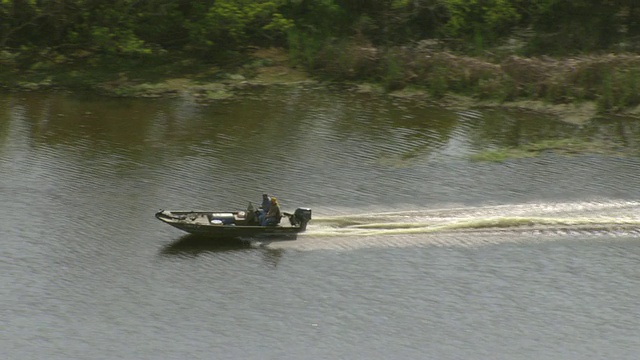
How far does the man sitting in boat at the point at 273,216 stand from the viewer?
34500 mm

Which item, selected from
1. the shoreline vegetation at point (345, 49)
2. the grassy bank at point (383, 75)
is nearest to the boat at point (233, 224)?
the grassy bank at point (383, 75)

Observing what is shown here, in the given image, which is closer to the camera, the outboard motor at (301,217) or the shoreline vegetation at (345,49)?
the outboard motor at (301,217)

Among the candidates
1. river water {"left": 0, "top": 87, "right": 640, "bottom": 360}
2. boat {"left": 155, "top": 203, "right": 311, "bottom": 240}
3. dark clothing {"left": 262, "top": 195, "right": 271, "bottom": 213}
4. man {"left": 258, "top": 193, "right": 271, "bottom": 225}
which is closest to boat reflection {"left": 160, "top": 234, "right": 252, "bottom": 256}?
river water {"left": 0, "top": 87, "right": 640, "bottom": 360}

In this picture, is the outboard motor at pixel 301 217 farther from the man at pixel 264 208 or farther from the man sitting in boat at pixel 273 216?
the man at pixel 264 208

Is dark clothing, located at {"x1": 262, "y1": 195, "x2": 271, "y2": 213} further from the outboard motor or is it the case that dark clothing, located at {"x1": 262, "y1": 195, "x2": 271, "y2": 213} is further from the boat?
the outboard motor

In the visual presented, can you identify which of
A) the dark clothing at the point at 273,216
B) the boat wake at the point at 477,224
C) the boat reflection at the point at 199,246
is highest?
the dark clothing at the point at 273,216

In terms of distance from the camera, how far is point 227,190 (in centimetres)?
3834

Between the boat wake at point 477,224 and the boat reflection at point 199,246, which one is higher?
the boat wake at point 477,224

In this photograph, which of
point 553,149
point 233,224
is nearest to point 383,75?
point 553,149

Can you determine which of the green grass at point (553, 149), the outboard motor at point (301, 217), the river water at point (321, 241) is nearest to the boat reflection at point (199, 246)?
the river water at point (321, 241)

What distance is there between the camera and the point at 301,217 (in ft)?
112

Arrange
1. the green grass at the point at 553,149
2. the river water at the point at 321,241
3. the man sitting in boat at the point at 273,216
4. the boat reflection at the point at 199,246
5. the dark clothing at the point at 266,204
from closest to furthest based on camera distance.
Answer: the river water at the point at 321,241
the boat reflection at the point at 199,246
the man sitting in boat at the point at 273,216
the dark clothing at the point at 266,204
the green grass at the point at 553,149

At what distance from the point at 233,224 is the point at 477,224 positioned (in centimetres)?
750

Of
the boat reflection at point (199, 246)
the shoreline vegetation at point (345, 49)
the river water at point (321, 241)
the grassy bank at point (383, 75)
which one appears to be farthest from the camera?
the shoreline vegetation at point (345, 49)
